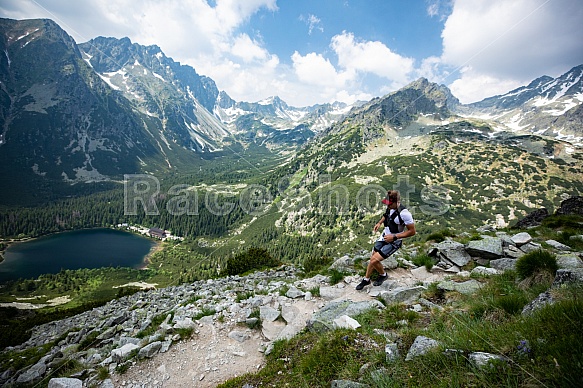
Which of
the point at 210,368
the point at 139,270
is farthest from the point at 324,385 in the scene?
the point at 139,270

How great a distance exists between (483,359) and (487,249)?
36.5 ft

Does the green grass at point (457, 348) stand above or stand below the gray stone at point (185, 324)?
above

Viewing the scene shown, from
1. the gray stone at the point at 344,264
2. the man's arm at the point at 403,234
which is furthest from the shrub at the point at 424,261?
the man's arm at the point at 403,234

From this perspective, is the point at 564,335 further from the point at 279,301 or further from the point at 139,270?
the point at 139,270

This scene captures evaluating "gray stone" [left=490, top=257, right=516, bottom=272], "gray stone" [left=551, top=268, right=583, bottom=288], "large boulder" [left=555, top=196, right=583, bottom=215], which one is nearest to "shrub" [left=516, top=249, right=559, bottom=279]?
"gray stone" [left=551, top=268, right=583, bottom=288]

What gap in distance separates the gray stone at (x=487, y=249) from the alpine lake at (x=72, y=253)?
153 meters

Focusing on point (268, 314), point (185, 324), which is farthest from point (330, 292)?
point (185, 324)

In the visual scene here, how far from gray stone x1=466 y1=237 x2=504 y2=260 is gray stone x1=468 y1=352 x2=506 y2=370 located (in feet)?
35.7

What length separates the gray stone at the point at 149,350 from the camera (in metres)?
7.51

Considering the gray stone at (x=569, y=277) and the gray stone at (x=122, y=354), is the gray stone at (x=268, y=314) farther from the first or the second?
the gray stone at (x=569, y=277)

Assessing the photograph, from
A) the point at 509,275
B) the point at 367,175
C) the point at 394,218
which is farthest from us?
the point at 367,175

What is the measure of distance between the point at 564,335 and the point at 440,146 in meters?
232

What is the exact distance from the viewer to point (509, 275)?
7.46 meters

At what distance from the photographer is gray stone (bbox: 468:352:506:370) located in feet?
9.07
